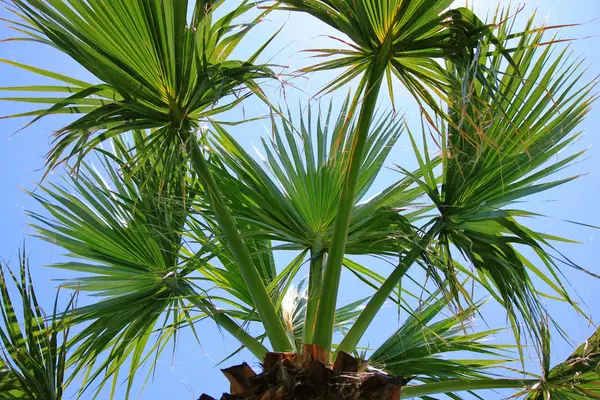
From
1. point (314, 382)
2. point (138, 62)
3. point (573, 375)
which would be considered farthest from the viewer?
point (573, 375)

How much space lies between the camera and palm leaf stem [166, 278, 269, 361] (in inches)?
91.2

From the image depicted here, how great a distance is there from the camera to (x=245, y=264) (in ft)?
7.34

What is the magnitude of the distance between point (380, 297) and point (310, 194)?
0.66 m

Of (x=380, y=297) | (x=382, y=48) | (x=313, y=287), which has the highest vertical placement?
(x=382, y=48)

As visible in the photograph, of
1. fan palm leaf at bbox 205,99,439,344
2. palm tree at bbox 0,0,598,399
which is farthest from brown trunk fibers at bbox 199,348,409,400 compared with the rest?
fan palm leaf at bbox 205,99,439,344

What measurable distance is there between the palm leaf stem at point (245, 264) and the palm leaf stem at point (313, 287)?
0.49 ft

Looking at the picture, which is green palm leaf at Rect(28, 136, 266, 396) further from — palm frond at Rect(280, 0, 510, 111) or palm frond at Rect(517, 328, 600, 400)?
palm frond at Rect(517, 328, 600, 400)

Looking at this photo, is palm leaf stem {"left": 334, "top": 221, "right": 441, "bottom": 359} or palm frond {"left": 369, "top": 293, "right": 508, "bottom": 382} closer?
palm leaf stem {"left": 334, "top": 221, "right": 441, "bottom": 359}

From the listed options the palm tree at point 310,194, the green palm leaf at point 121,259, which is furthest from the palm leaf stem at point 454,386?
the green palm leaf at point 121,259

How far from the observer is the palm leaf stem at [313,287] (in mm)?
2352

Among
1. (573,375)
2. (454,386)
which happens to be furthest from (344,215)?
(573,375)

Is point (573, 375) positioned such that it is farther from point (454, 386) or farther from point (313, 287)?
point (313, 287)

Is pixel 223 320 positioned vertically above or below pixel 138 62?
below

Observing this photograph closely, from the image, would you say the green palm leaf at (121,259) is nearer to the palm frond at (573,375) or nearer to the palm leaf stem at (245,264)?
the palm leaf stem at (245,264)
